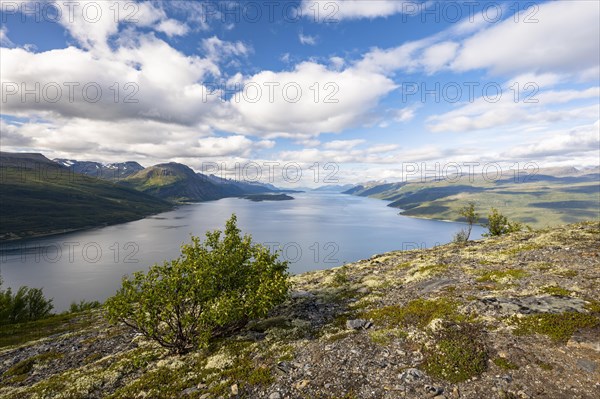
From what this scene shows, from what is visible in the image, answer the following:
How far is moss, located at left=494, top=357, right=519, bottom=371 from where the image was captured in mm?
14508

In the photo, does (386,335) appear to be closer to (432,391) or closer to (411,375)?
(411,375)

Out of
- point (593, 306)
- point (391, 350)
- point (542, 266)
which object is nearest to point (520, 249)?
point (542, 266)

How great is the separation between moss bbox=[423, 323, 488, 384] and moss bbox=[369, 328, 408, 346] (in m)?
2.22

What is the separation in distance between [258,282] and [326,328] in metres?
6.30

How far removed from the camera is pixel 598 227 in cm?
4175

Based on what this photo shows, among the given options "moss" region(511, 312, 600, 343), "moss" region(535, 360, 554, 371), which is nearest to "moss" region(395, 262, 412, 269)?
"moss" region(511, 312, 600, 343)

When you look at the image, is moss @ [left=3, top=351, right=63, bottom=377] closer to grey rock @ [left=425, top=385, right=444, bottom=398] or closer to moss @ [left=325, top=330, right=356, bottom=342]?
moss @ [left=325, top=330, right=356, bottom=342]

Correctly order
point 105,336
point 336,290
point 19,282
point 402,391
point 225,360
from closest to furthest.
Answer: point 402,391 < point 225,360 < point 105,336 < point 336,290 < point 19,282

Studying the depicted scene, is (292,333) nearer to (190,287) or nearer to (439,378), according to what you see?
(190,287)

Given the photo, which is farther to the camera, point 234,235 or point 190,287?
point 234,235

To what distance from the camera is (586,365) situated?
1379 centimetres

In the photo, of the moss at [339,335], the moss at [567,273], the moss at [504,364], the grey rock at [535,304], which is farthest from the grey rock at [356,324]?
the moss at [567,273]

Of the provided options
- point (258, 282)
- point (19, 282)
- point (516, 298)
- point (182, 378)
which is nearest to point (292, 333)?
point (258, 282)

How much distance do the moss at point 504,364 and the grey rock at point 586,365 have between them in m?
2.67
